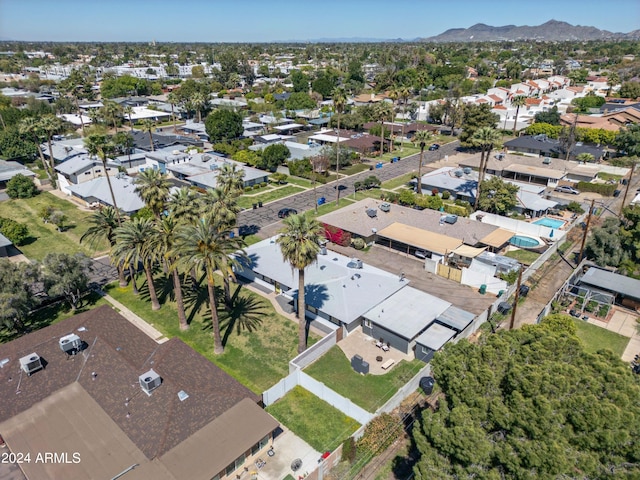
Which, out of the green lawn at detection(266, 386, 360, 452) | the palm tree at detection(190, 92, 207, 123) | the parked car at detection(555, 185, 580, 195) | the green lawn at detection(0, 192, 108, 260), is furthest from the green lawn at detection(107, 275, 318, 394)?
the palm tree at detection(190, 92, 207, 123)

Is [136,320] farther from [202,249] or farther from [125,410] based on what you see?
[125,410]

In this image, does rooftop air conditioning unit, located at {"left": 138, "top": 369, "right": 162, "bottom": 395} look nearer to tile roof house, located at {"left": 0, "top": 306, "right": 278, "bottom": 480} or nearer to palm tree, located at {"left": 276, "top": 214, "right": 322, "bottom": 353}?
tile roof house, located at {"left": 0, "top": 306, "right": 278, "bottom": 480}

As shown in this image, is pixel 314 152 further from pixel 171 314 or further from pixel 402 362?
pixel 402 362

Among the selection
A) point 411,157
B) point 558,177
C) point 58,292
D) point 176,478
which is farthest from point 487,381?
point 411,157

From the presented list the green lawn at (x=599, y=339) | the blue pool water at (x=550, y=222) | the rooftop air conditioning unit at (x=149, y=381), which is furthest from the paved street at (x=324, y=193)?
the green lawn at (x=599, y=339)

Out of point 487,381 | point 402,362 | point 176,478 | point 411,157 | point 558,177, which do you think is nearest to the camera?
point 487,381
